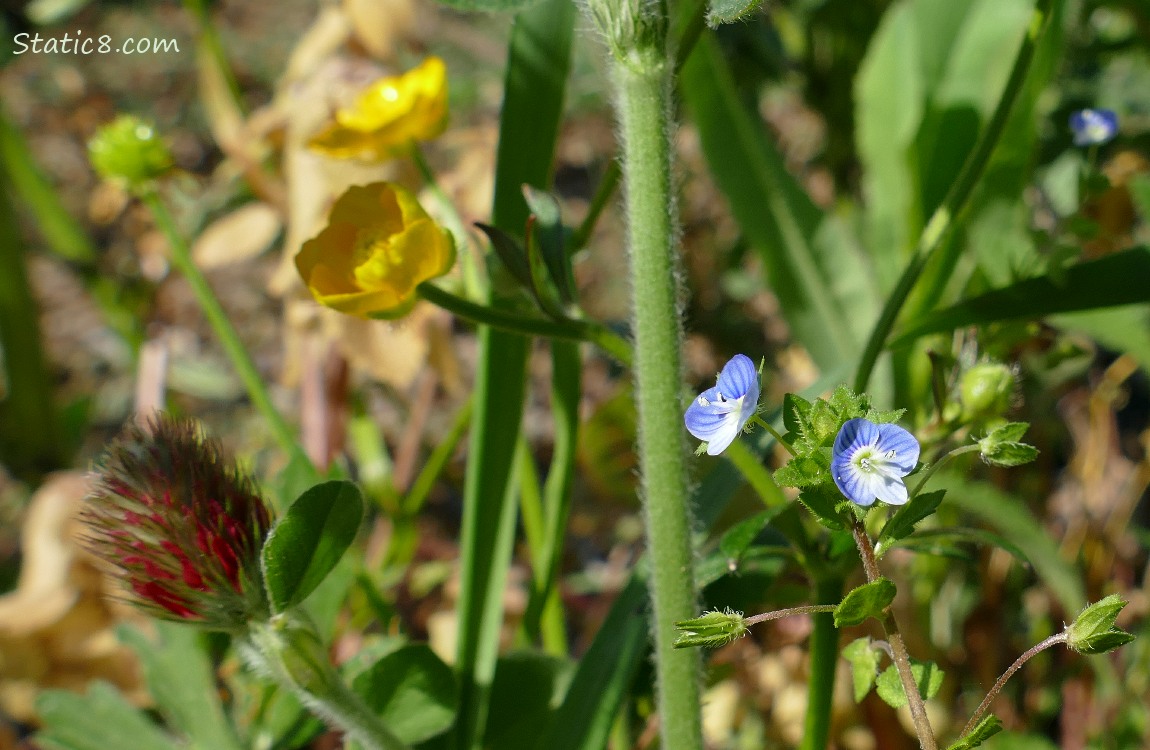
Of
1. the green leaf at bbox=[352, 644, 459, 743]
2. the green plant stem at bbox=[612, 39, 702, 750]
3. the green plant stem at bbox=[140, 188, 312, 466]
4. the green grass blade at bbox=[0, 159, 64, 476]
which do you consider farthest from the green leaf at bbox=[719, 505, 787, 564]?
the green grass blade at bbox=[0, 159, 64, 476]

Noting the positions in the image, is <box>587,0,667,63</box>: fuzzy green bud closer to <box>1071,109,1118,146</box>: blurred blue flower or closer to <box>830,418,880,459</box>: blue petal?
<box>830,418,880,459</box>: blue petal

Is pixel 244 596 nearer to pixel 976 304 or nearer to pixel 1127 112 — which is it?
pixel 976 304

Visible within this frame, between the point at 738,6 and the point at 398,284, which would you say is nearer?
the point at 738,6

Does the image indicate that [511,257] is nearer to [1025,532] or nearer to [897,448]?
[897,448]

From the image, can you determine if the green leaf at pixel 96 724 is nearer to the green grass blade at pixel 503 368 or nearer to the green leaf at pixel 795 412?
the green grass blade at pixel 503 368

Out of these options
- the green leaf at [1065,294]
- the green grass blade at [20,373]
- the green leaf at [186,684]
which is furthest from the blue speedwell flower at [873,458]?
the green grass blade at [20,373]

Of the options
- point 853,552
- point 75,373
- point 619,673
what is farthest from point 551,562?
point 75,373
